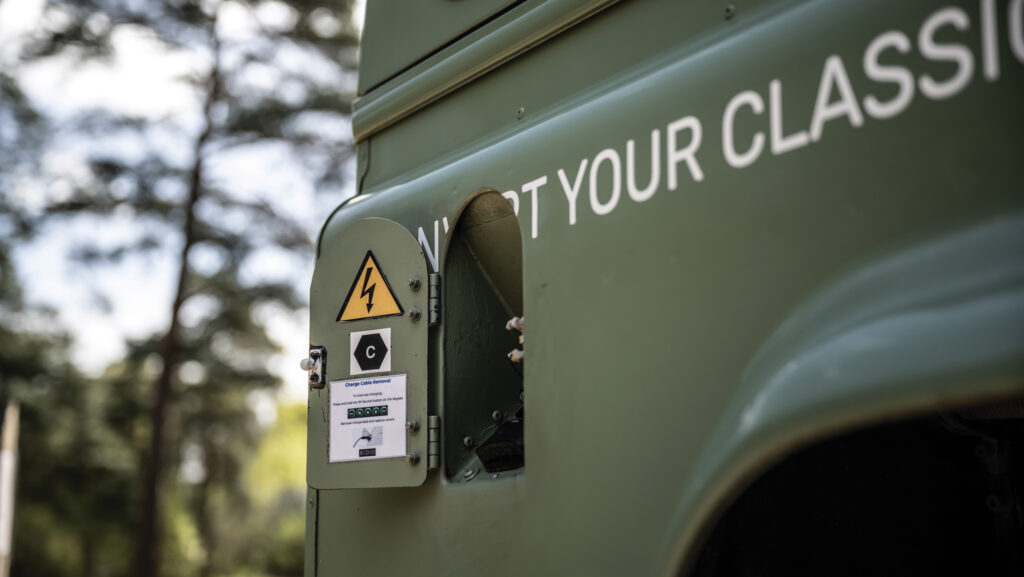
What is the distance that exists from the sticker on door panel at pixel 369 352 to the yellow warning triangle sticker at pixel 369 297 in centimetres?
4

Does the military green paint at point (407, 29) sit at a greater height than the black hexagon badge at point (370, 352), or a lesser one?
greater

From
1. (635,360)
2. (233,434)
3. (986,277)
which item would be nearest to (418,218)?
(635,360)

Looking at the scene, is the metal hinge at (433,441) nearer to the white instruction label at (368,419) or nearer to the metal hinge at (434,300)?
the white instruction label at (368,419)

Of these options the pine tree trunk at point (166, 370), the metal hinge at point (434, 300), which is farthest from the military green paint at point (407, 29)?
the pine tree trunk at point (166, 370)

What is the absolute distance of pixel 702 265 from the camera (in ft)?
5.16

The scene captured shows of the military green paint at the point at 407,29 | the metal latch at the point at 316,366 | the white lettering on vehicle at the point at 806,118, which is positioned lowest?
the metal latch at the point at 316,366

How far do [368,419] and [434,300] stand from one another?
326 millimetres

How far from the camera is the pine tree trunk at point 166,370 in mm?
14984

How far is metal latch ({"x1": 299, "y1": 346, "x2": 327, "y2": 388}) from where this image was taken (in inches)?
98.0

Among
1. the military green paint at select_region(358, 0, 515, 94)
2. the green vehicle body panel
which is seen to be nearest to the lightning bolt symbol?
the green vehicle body panel

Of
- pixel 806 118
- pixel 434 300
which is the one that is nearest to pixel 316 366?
pixel 434 300

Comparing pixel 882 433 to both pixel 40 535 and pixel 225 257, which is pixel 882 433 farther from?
pixel 40 535

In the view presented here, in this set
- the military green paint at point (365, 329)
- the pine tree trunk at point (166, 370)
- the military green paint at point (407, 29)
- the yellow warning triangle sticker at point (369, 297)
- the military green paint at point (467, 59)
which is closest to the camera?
the military green paint at point (467, 59)

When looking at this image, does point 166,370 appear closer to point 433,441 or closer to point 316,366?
point 316,366
